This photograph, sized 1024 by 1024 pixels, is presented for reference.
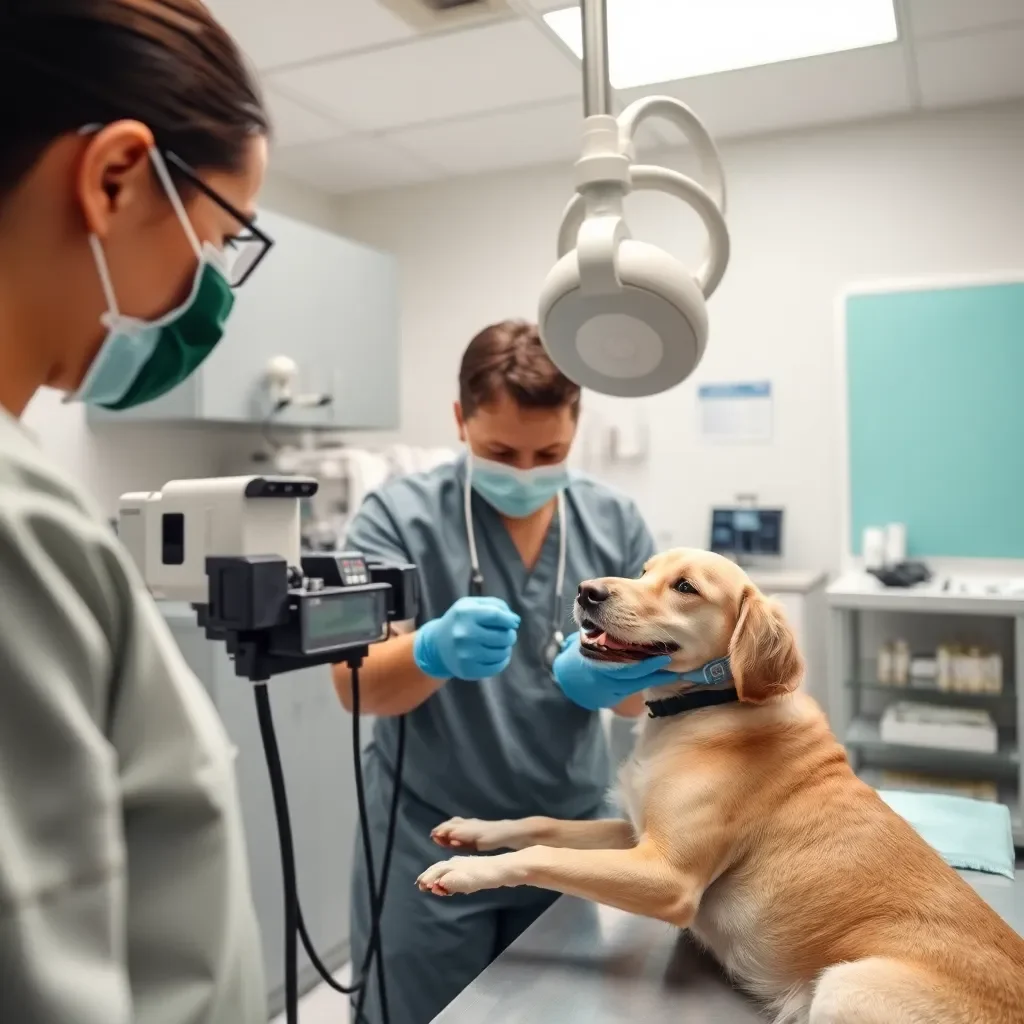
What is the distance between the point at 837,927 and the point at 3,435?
0.88 meters

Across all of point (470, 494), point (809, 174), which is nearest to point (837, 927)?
point (470, 494)

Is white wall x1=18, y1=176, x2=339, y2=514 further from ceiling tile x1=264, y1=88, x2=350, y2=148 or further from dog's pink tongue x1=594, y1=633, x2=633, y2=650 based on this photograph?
dog's pink tongue x1=594, y1=633, x2=633, y2=650

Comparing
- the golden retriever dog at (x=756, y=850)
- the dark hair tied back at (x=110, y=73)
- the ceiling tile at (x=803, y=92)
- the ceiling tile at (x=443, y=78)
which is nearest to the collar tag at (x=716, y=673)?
the golden retriever dog at (x=756, y=850)

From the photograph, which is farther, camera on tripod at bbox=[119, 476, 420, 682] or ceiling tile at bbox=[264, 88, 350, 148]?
ceiling tile at bbox=[264, 88, 350, 148]

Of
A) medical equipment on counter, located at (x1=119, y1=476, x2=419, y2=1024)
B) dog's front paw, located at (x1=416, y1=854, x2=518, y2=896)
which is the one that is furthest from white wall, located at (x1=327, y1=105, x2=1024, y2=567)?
medical equipment on counter, located at (x1=119, y1=476, x2=419, y2=1024)

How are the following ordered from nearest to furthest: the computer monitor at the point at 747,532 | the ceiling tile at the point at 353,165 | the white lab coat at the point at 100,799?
the white lab coat at the point at 100,799, the computer monitor at the point at 747,532, the ceiling tile at the point at 353,165

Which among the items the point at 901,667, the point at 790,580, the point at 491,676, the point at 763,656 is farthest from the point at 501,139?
the point at 763,656

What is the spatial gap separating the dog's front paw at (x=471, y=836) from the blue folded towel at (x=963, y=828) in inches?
21.5

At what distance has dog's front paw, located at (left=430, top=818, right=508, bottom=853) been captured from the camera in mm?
1137

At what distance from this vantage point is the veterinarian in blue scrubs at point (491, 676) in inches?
50.4

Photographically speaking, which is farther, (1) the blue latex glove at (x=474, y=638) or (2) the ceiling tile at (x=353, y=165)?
(2) the ceiling tile at (x=353, y=165)

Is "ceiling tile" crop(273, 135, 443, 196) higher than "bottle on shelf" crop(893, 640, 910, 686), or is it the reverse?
"ceiling tile" crop(273, 135, 443, 196)

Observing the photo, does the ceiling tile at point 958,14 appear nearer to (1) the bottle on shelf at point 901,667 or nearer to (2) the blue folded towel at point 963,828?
(1) the bottle on shelf at point 901,667

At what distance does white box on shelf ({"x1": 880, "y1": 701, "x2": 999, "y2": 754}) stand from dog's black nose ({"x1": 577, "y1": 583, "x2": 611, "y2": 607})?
1.95 metres
